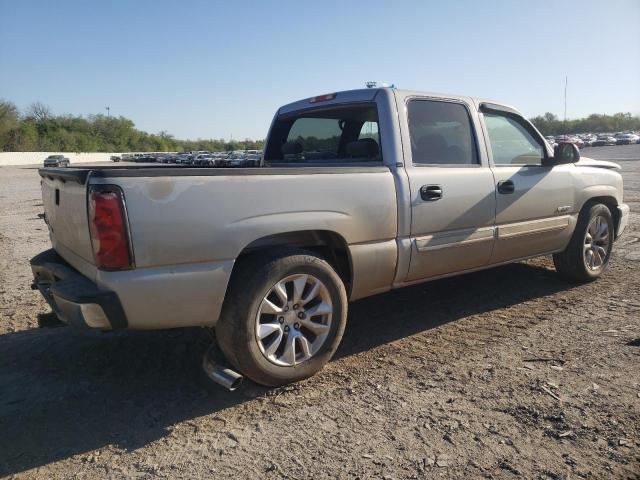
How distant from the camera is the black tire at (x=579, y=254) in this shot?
5.27m

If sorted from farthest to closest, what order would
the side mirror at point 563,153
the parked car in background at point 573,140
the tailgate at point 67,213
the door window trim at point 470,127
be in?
the parked car in background at point 573,140, the side mirror at point 563,153, the door window trim at point 470,127, the tailgate at point 67,213

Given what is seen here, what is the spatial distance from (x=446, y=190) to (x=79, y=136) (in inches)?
3929

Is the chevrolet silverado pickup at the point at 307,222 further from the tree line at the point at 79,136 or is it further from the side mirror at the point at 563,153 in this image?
the tree line at the point at 79,136

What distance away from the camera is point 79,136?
91.6 m

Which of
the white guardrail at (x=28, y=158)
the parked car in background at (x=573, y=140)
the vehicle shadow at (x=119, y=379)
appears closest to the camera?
the vehicle shadow at (x=119, y=379)

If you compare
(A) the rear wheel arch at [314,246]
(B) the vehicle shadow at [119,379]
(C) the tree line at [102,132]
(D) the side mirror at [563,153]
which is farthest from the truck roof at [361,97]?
(C) the tree line at [102,132]

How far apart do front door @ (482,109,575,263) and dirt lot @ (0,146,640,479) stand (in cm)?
64

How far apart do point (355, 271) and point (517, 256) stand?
6.55ft

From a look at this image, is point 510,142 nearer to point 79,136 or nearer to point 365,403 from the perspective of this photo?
point 365,403

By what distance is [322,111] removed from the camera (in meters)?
4.82

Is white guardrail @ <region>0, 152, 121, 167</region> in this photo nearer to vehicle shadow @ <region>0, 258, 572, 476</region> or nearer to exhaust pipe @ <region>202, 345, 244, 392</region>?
vehicle shadow @ <region>0, 258, 572, 476</region>

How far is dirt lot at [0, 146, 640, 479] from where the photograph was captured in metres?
2.48

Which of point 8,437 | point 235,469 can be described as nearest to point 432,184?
point 235,469

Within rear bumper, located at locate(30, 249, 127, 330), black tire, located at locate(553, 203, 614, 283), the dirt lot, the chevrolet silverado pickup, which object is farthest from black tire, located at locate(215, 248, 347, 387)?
black tire, located at locate(553, 203, 614, 283)
